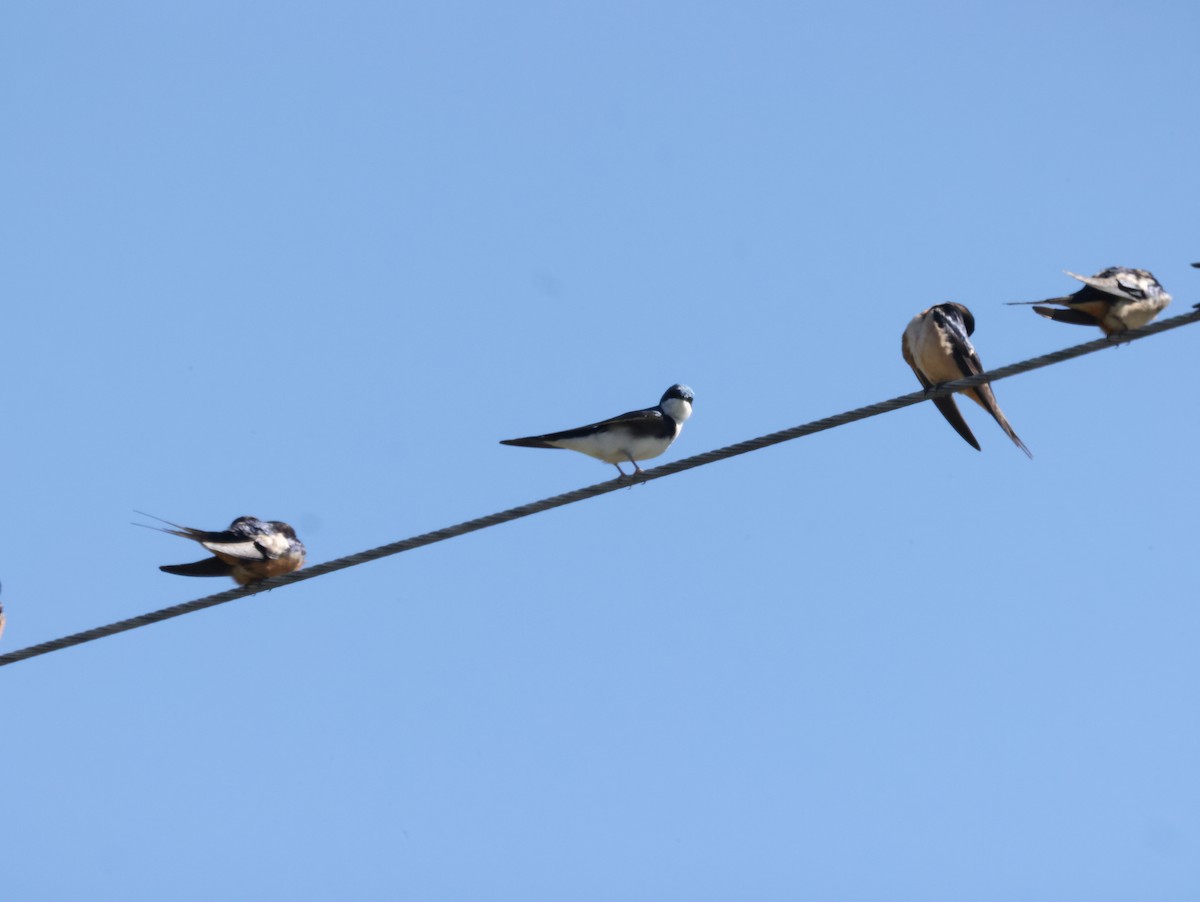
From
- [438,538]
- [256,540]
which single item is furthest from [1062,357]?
[256,540]

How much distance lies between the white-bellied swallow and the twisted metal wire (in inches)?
52.5

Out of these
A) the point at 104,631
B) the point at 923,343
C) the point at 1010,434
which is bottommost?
the point at 104,631

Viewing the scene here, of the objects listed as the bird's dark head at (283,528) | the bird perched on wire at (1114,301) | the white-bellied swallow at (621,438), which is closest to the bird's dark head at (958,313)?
the bird perched on wire at (1114,301)

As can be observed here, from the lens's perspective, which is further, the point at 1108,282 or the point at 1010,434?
the point at 1010,434

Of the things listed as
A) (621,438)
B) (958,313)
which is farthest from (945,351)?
(621,438)

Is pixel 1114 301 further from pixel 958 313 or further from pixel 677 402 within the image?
pixel 677 402

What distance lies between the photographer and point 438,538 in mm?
7141

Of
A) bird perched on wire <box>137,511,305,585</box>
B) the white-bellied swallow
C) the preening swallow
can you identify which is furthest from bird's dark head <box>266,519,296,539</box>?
the preening swallow

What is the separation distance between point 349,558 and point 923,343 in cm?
393

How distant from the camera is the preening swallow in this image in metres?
9.57

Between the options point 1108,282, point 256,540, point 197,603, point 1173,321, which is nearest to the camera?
point 1173,321

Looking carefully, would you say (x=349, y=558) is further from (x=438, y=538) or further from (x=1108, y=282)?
(x=1108, y=282)

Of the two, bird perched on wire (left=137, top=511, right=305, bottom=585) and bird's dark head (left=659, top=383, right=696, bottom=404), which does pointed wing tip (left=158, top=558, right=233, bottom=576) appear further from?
bird's dark head (left=659, top=383, right=696, bottom=404)

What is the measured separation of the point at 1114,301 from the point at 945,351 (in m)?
1.22
